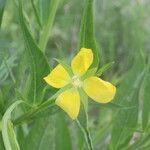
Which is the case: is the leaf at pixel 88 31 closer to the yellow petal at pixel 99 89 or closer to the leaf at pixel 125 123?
the yellow petal at pixel 99 89

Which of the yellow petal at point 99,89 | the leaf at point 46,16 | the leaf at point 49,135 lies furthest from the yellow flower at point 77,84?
the leaf at point 49,135

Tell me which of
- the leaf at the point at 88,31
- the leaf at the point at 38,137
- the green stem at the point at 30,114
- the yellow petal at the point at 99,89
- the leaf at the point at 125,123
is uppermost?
the leaf at the point at 88,31

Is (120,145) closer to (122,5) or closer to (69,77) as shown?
(69,77)

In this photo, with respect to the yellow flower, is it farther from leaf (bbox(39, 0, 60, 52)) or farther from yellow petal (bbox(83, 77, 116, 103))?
leaf (bbox(39, 0, 60, 52))

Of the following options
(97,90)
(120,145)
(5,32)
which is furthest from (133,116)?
(5,32)

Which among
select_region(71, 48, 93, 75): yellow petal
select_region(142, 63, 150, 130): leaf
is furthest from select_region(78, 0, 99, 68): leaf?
select_region(142, 63, 150, 130): leaf

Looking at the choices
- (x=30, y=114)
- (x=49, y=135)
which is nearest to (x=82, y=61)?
(x=30, y=114)
